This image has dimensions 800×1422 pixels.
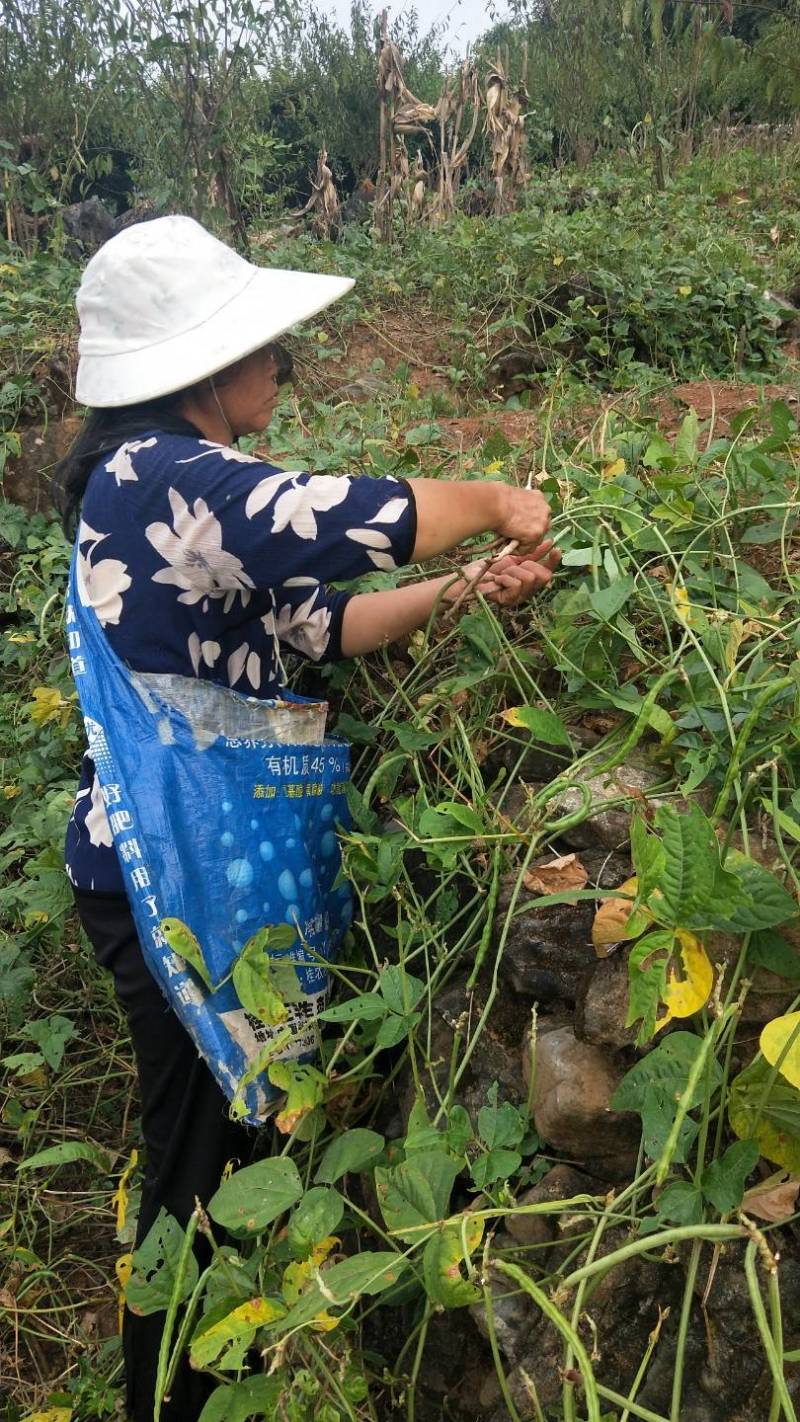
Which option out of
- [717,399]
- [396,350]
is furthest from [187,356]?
[396,350]

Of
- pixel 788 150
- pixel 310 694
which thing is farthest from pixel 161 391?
pixel 788 150

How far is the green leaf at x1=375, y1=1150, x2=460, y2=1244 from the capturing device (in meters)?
1.05

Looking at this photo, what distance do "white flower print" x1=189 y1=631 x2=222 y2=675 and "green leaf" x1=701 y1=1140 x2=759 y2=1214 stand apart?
34.6 inches

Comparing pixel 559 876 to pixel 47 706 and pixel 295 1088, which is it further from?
pixel 47 706

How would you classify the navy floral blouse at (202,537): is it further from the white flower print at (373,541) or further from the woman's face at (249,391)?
the woman's face at (249,391)

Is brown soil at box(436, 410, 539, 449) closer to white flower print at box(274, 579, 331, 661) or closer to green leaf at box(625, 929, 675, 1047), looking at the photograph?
white flower print at box(274, 579, 331, 661)

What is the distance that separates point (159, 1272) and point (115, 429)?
3.61ft

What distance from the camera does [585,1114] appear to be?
1.16 m

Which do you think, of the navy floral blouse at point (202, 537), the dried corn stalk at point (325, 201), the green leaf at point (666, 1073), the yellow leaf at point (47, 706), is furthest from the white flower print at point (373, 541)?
the dried corn stalk at point (325, 201)

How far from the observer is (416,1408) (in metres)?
1.28

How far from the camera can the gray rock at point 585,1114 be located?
1159mm

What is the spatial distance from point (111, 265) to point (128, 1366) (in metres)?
1.59

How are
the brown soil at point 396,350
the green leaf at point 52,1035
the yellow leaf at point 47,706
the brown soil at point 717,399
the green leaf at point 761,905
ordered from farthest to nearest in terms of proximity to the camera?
the brown soil at point 396,350 < the brown soil at point 717,399 < the yellow leaf at point 47,706 < the green leaf at point 52,1035 < the green leaf at point 761,905

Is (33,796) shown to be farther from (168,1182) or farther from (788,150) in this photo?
(788,150)
